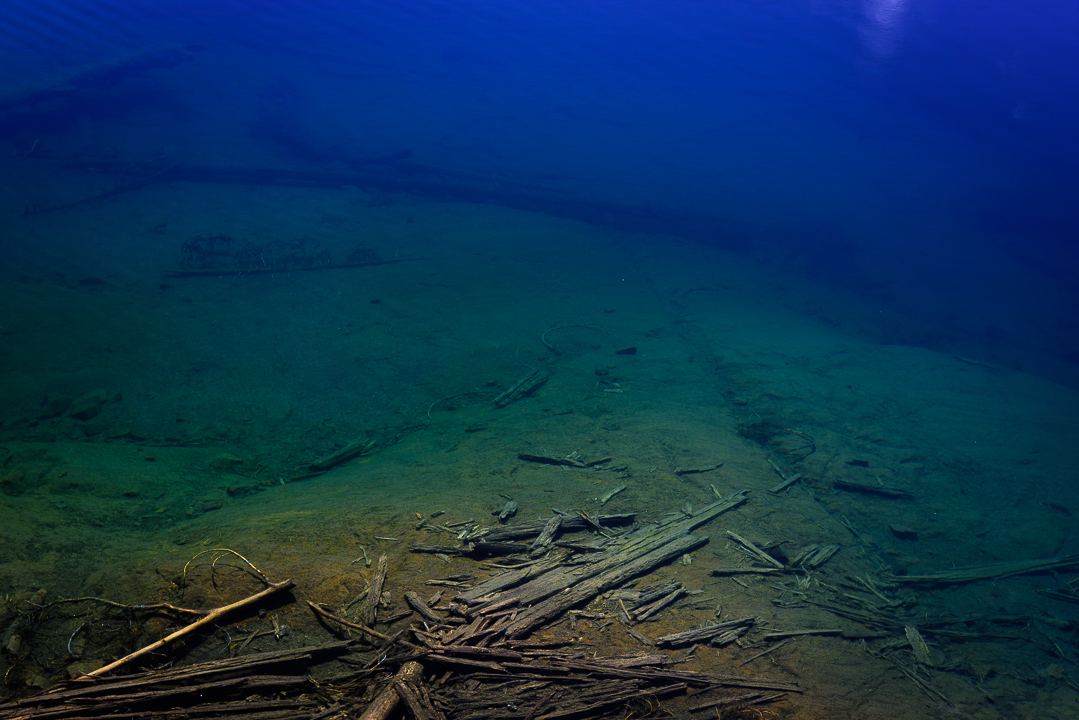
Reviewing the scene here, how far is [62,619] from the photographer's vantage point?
2.42 meters

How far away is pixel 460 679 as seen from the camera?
2354mm

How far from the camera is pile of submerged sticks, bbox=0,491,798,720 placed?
2068 mm

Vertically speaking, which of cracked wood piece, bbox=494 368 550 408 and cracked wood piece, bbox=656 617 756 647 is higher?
cracked wood piece, bbox=656 617 756 647

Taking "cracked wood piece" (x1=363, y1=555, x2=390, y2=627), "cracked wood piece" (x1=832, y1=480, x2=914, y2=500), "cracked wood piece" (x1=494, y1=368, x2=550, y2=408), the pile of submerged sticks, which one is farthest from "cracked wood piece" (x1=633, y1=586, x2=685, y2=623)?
"cracked wood piece" (x1=494, y1=368, x2=550, y2=408)

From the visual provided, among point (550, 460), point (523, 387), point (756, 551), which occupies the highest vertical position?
point (756, 551)

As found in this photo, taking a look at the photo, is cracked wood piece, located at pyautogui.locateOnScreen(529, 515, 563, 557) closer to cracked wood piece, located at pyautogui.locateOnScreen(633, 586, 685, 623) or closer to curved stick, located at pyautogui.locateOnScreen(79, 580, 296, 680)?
cracked wood piece, located at pyautogui.locateOnScreen(633, 586, 685, 623)

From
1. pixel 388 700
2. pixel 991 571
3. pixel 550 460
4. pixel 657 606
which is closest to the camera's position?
pixel 388 700


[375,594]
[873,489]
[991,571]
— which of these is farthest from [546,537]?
[991,571]

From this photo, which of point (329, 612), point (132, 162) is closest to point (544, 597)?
point (329, 612)

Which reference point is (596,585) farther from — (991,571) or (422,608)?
(991,571)

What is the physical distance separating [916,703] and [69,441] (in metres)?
6.15

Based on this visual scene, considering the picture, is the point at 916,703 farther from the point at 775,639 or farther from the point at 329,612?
the point at 329,612

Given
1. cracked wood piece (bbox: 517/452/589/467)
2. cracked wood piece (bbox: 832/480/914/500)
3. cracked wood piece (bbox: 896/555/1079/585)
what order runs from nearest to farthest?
cracked wood piece (bbox: 896/555/1079/585)
cracked wood piece (bbox: 517/452/589/467)
cracked wood piece (bbox: 832/480/914/500)

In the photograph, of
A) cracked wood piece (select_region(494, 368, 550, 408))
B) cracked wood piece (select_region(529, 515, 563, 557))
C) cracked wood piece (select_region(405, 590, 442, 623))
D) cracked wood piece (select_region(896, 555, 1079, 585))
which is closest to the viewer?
cracked wood piece (select_region(405, 590, 442, 623))
